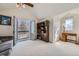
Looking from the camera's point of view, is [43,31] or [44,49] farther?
[43,31]

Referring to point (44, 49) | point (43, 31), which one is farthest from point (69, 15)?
point (44, 49)

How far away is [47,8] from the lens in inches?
65.7

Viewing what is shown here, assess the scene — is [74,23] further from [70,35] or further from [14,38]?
[14,38]

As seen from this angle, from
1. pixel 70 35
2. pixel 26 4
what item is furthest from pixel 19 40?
pixel 70 35

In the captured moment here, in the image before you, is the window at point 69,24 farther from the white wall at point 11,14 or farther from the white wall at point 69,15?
the white wall at point 11,14

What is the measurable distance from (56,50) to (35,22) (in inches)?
25.9

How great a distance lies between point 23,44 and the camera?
1.68m

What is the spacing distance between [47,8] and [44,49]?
766mm

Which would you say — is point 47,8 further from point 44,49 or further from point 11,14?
point 44,49

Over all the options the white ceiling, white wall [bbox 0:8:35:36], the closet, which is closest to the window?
the white ceiling

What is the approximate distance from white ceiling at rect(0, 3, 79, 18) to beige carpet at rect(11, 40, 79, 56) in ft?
1.86

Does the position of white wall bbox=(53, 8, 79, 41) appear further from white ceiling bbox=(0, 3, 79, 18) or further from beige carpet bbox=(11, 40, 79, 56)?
beige carpet bbox=(11, 40, 79, 56)

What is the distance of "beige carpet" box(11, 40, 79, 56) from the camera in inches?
63.4

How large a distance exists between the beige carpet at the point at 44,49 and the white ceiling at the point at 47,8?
57 cm
